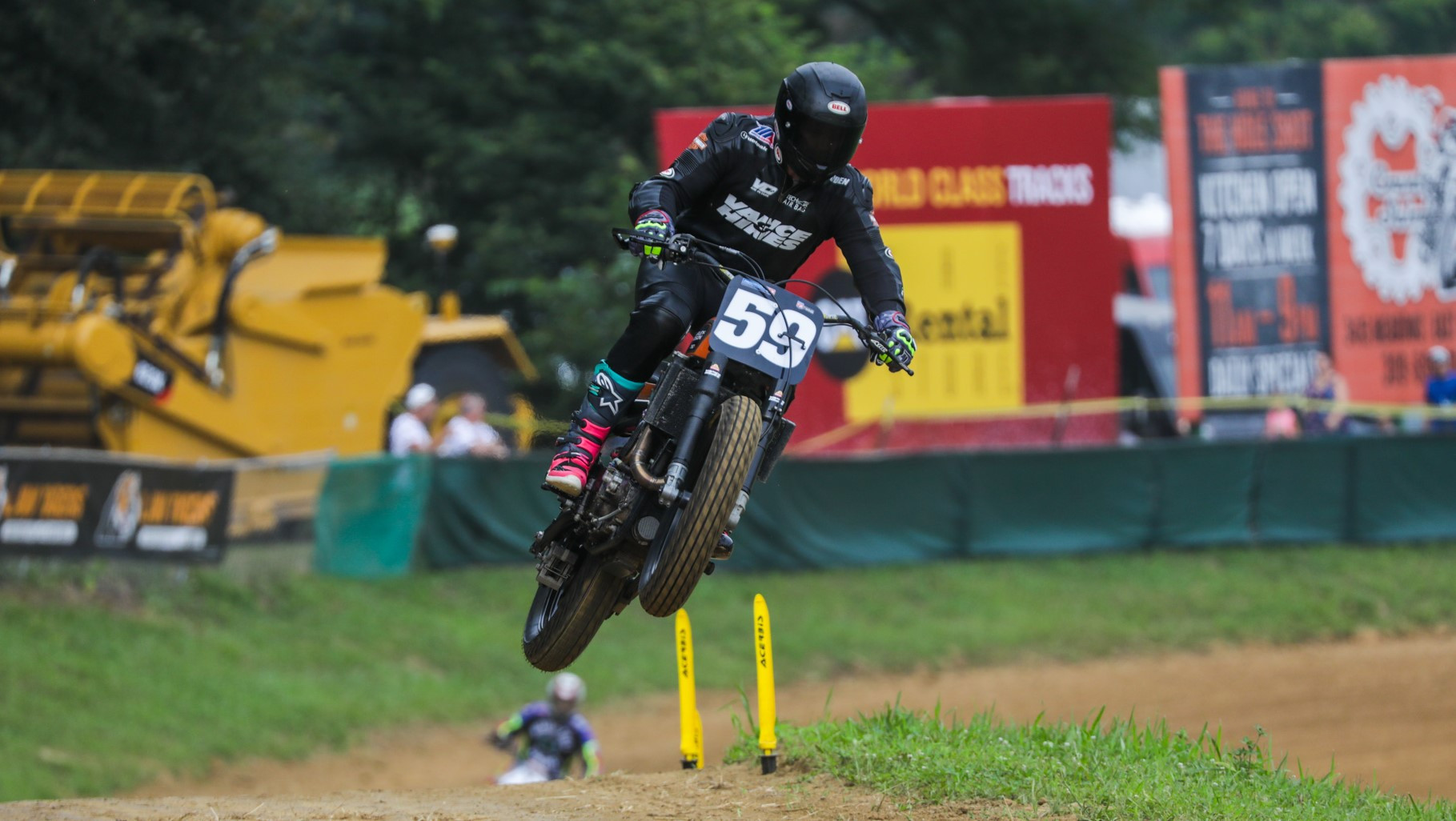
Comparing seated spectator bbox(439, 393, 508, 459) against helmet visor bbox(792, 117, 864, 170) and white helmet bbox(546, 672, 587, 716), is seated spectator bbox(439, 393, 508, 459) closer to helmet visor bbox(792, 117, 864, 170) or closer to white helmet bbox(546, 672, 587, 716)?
white helmet bbox(546, 672, 587, 716)

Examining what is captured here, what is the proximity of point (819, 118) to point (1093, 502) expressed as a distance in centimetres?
1409

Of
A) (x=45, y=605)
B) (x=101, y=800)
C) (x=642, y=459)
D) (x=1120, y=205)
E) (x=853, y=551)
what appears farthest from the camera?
(x=1120, y=205)

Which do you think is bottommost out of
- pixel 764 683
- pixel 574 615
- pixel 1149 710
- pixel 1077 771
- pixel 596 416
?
pixel 1149 710

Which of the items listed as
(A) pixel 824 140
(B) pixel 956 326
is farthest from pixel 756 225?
(B) pixel 956 326

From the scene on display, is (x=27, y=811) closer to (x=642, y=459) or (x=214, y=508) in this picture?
(x=642, y=459)

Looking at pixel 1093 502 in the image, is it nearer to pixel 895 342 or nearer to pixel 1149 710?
pixel 1149 710

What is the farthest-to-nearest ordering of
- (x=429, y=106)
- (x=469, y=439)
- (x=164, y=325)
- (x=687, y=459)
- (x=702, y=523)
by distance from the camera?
(x=429, y=106), (x=469, y=439), (x=164, y=325), (x=687, y=459), (x=702, y=523)

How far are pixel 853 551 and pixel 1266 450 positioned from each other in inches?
206

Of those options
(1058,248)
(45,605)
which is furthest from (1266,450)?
(45,605)

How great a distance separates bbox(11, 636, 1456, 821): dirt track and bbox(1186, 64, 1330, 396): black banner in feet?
13.0

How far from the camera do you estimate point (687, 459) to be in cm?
750

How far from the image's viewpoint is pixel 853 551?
67.5 feet

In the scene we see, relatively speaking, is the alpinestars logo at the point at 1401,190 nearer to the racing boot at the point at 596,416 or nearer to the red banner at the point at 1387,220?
the red banner at the point at 1387,220

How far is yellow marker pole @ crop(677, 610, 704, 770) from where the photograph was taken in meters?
8.83
